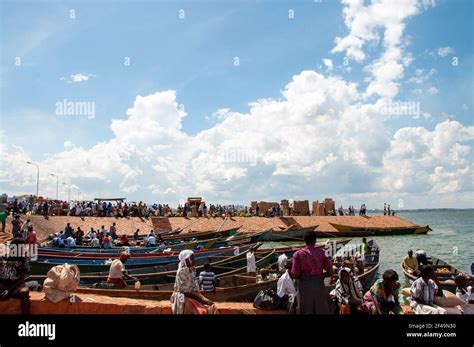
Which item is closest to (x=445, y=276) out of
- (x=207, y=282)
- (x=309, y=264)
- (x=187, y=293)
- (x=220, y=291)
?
(x=220, y=291)

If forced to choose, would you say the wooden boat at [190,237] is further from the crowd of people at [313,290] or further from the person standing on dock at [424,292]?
the person standing on dock at [424,292]

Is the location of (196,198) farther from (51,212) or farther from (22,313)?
(22,313)

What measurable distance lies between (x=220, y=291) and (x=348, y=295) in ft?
17.4

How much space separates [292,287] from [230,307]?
1.82 meters

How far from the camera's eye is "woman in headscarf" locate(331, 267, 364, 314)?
661cm

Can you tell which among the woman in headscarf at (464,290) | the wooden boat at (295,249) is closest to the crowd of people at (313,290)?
the woman in headscarf at (464,290)

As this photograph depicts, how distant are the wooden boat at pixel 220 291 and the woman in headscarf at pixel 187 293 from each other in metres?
3.84

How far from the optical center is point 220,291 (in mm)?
11188

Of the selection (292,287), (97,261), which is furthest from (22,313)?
(97,261)

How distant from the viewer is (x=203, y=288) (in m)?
10.9

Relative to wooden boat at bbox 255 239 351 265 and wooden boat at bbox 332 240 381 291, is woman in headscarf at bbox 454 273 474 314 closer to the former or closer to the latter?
wooden boat at bbox 332 240 381 291

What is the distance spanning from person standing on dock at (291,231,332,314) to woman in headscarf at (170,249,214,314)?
1.52 meters

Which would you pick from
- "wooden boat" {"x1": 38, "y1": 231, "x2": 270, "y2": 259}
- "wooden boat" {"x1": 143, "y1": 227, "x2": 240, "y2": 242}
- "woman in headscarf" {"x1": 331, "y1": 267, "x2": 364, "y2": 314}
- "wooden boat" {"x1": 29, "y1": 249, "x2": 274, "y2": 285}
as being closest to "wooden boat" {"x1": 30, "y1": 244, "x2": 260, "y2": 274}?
"wooden boat" {"x1": 38, "y1": 231, "x2": 270, "y2": 259}

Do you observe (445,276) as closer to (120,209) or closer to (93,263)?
(93,263)
